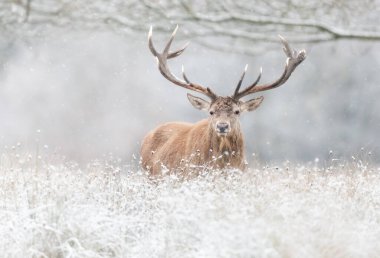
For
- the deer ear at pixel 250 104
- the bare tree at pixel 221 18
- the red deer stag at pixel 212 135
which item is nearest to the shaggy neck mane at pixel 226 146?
the red deer stag at pixel 212 135

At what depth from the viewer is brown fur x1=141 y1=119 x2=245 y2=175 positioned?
10852 millimetres

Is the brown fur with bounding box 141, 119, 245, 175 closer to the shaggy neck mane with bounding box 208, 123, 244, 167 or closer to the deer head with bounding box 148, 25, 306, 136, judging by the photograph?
the shaggy neck mane with bounding box 208, 123, 244, 167

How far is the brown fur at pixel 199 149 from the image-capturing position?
35.6ft

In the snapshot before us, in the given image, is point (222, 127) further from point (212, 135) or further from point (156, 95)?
point (156, 95)

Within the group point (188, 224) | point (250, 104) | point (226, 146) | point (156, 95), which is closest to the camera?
point (188, 224)

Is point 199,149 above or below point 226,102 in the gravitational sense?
below

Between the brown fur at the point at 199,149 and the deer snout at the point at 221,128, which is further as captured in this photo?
the brown fur at the point at 199,149

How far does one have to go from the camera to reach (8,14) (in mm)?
11297

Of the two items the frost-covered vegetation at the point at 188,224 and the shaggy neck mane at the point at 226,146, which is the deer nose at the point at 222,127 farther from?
the frost-covered vegetation at the point at 188,224

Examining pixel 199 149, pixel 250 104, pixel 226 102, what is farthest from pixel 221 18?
pixel 250 104

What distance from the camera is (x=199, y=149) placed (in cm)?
1097

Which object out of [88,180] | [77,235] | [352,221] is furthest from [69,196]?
[352,221]

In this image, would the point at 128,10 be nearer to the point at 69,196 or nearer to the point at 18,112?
the point at 69,196

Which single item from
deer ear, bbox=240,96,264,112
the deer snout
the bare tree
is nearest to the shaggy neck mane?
the deer snout
